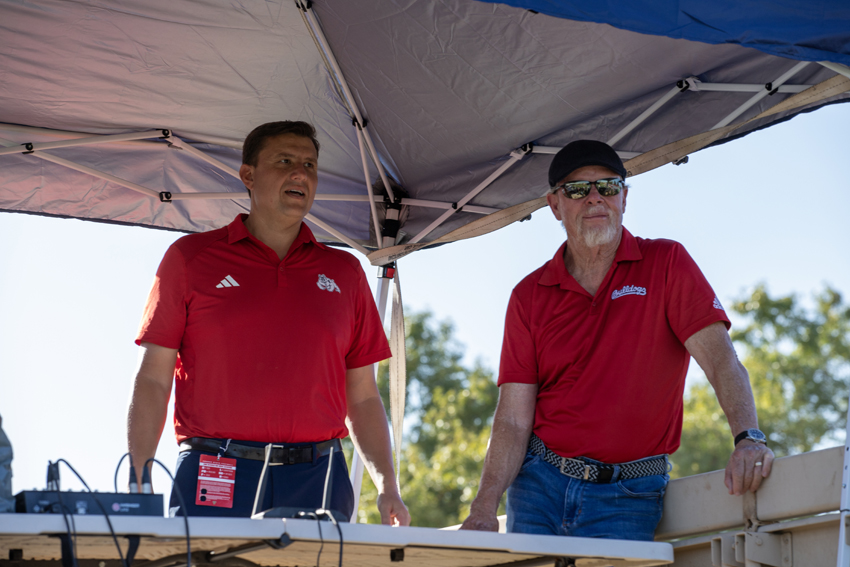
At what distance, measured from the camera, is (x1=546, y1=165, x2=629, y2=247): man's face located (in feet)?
8.47

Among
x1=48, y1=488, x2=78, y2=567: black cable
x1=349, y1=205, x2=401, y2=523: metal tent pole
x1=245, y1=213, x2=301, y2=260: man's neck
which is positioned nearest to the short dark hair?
x1=245, y1=213, x2=301, y2=260: man's neck

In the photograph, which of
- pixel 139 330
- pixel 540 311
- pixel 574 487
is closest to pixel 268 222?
pixel 139 330

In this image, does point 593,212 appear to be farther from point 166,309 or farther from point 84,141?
point 84,141

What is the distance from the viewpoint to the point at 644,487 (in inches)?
91.3

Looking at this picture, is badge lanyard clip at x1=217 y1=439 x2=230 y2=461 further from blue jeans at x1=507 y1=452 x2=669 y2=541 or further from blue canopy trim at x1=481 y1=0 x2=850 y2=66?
blue canopy trim at x1=481 y1=0 x2=850 y2=66

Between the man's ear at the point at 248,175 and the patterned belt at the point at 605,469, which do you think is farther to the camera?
the man's ear at the point at 248,175

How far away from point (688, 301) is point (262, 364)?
3.93ft

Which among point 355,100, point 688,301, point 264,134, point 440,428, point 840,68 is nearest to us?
point 840,68

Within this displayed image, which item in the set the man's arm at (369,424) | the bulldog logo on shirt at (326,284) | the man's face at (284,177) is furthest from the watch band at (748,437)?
the man's face at (284,177)

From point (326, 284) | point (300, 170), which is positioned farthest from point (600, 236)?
point (300, 170)

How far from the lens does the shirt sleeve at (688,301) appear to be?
234 centimetres

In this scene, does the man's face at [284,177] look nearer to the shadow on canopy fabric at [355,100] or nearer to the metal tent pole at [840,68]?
the shadow on canopy fabric at [355,100]

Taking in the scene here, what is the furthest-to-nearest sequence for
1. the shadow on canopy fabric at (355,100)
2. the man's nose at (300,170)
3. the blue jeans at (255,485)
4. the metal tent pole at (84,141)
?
the metal tent pole at (84,141)
the shadow on canopy fabric at (355,100)
the man's nose at (300,170)
the blue jeans at (255,485)

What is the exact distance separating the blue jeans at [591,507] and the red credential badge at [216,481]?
0.81 m
